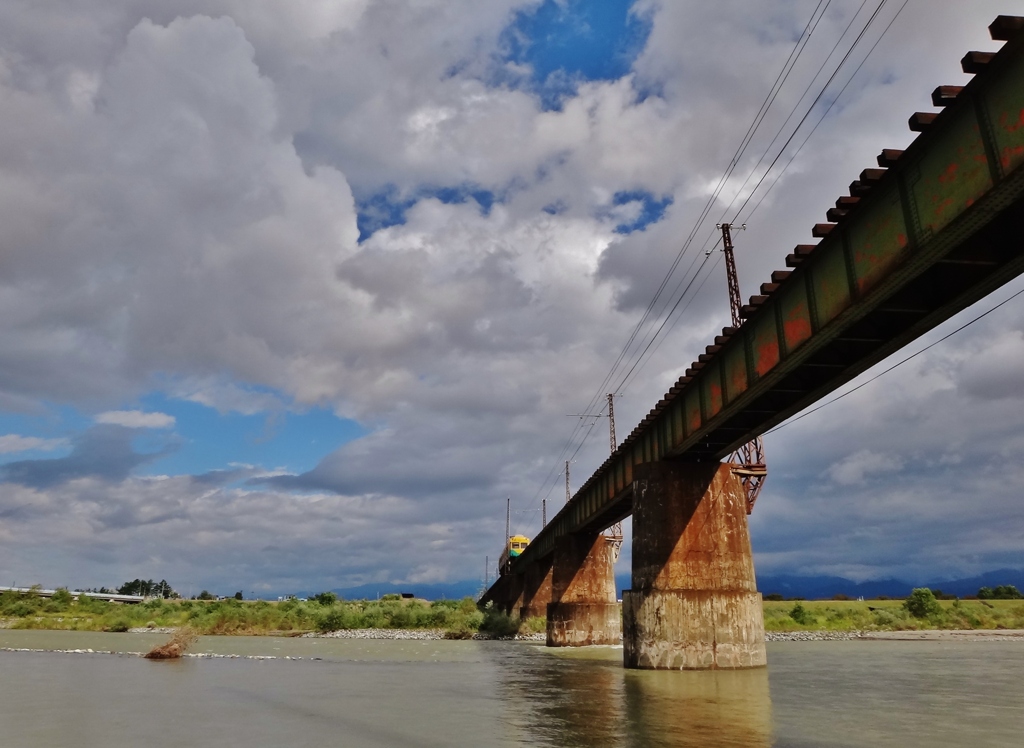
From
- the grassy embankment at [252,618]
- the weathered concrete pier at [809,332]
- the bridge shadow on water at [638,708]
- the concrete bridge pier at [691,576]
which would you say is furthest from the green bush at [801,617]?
the bridge shadow on water at [638,708]

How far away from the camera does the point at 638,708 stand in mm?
13719

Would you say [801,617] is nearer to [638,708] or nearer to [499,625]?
[499,625]

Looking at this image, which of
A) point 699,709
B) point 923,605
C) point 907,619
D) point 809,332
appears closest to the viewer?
point 699,709

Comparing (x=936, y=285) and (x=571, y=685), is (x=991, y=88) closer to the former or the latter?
(x=936, y=285)

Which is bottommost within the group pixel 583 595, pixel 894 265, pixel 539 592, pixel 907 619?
pixel 907 619

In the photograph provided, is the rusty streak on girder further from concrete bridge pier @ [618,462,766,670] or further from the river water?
the river water

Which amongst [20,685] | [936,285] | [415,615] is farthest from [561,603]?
[936,285]

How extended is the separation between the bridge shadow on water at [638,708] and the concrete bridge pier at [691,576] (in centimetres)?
73

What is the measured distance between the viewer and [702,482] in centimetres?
2559

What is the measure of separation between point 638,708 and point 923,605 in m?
68.2

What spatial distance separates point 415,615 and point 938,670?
51.5m

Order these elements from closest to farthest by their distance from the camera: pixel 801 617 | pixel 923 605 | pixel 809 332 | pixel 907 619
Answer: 1. pixel 809 332
2. pixel 907 619
3. pixel 923 605
4. pixel 801 617

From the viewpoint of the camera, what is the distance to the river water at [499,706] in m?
10.5

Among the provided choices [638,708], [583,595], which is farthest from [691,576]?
[583,595]
